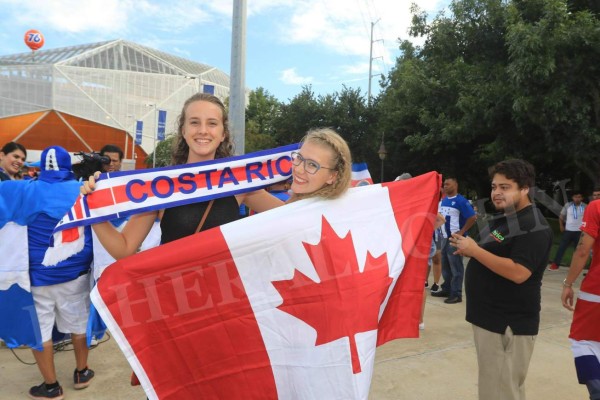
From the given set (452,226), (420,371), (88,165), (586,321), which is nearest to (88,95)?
(452,226)

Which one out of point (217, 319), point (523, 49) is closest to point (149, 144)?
point (523, 49)

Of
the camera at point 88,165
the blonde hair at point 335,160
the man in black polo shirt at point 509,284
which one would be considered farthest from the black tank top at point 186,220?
the camera at point 88,165

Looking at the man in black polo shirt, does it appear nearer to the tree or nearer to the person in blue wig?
the person in blue wig

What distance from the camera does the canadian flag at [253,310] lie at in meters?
1.94

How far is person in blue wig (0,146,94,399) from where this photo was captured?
11.2 ft

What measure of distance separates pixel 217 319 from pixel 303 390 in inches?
18.6

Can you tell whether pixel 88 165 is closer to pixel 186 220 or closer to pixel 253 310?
pixel 186 220

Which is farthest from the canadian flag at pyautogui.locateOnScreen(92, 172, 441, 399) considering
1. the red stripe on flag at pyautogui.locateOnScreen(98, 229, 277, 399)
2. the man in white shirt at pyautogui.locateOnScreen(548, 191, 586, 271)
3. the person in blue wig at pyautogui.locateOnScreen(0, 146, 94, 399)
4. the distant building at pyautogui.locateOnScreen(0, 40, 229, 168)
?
the distant building at pyautogui.locateOnScreen(0, 40, 229, 168)

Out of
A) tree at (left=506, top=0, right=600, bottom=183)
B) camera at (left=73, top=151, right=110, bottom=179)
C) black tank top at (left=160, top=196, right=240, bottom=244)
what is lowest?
black tank top at (left=160, top=196, right=240, bottom=244)

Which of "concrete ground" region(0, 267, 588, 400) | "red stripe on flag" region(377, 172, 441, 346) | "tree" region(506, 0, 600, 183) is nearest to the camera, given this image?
"red stripe on flag" region(377, 172, 441, 346)

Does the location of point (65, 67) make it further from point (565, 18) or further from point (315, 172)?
point (315, 172)

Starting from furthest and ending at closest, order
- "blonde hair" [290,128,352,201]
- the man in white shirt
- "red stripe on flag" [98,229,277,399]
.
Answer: the man in white shirt < "blonde hair" [290,128,352,201] < "red stripe on flag" [98,229,277,399]

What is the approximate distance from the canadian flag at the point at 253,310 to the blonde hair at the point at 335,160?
2.2 inches

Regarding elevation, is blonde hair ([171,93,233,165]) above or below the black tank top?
above
